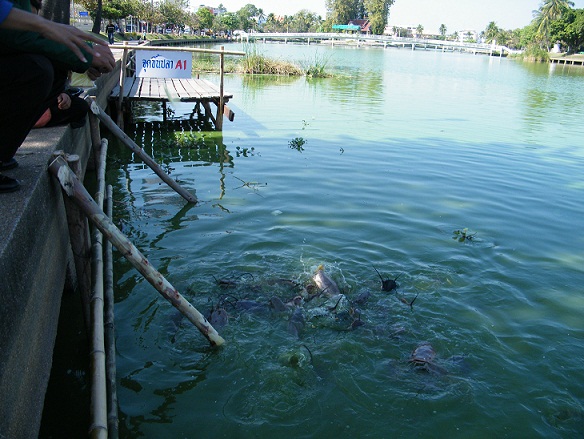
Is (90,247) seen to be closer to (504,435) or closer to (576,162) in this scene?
(504,435)

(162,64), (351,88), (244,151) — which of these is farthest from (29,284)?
(351,88)

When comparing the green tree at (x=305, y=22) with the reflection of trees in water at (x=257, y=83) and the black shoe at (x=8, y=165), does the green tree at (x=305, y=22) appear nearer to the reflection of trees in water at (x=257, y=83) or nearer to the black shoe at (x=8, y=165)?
the reflection of trees in water at (x=257, y=83)

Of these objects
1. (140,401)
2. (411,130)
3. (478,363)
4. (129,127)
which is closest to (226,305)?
(140,401)

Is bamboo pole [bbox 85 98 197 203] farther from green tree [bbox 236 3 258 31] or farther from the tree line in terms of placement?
green tree [bbox 236 3 258 31]

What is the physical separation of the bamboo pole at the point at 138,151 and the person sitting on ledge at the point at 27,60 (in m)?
3.41

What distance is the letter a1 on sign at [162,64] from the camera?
11766mm

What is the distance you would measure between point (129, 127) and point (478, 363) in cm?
1184

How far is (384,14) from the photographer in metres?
150

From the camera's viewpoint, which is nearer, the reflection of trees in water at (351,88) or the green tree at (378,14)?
the reflection of trees in water at (351,88)

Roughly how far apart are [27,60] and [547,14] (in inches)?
3845

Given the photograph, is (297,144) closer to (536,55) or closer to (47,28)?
(47,28)

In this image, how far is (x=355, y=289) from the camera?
5.60m

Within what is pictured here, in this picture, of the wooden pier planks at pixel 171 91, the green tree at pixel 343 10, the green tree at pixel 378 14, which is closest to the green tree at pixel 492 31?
the green tree at pixel 378 14

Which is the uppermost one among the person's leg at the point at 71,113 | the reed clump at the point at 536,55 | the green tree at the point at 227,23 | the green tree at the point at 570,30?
the green tree at the point at 227,23
